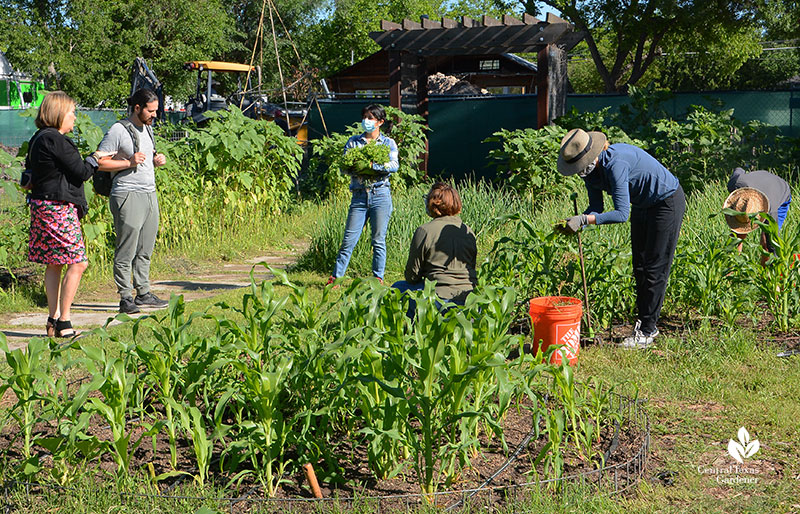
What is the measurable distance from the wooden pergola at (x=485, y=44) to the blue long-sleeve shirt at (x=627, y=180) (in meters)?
6.12

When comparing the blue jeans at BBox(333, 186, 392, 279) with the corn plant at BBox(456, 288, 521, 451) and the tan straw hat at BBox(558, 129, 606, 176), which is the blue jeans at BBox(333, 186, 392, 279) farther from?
the corn plant at BBox(456, 288, 521, 451)

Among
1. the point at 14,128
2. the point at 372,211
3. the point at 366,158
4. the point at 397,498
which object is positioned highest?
the point at 14,128

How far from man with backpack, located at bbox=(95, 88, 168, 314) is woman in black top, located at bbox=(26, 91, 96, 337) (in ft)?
1.37

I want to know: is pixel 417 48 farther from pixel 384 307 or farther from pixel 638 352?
pixel 384 307

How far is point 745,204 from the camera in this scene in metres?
5.61

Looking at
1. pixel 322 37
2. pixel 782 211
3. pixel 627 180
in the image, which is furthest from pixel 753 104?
pixel 322 37

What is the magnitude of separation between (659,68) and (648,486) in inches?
1525

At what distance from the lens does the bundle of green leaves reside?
6.29 meters

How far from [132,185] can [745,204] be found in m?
4.31

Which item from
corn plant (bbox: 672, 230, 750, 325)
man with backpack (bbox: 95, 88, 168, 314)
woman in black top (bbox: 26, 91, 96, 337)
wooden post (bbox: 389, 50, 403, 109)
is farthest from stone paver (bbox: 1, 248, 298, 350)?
wooden post (bbox: 389, 50, 403, 109)

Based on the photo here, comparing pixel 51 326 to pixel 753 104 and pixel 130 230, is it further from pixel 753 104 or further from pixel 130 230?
pixel 753 104

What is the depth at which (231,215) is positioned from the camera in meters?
8.95

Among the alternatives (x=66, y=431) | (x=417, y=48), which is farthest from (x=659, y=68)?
(x=66, y=431)

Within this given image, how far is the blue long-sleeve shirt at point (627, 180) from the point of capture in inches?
181
